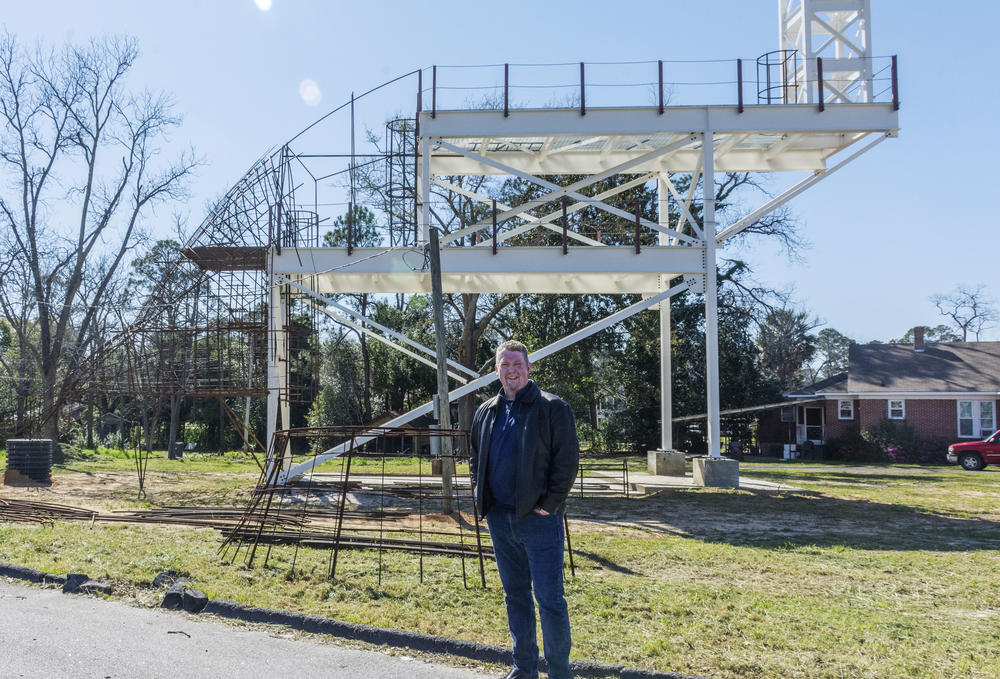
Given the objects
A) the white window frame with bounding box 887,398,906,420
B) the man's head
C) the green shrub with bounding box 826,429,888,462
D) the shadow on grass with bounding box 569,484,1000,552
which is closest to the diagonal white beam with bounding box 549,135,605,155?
the shadow on grass with bounding box 569,484,1000,552

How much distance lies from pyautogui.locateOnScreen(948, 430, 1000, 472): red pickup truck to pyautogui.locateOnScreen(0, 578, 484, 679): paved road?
30427mm

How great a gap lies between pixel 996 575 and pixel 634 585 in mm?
3899

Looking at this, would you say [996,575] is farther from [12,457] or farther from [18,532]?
[12,457]

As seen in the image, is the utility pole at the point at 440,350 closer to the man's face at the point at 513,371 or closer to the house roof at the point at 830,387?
the man's face at the point at 513,371

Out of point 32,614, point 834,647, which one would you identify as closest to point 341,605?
point 32,614

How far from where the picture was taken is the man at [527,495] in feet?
14.7

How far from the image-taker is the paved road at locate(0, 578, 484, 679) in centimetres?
500

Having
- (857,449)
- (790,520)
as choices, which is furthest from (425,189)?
(857,449)

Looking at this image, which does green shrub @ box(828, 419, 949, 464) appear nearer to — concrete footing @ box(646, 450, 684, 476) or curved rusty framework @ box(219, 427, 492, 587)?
concrete footing @ box(646, 450, 684, 476)

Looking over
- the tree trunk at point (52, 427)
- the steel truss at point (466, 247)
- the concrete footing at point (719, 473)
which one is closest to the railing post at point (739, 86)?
the steel truss at point (466, 247)

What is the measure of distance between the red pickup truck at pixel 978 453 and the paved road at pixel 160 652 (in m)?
30.4

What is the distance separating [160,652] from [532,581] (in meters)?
2.71

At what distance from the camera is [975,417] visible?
35469 millimetres

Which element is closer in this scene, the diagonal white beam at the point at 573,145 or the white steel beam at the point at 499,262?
the white steel beam at the point at 499,262
